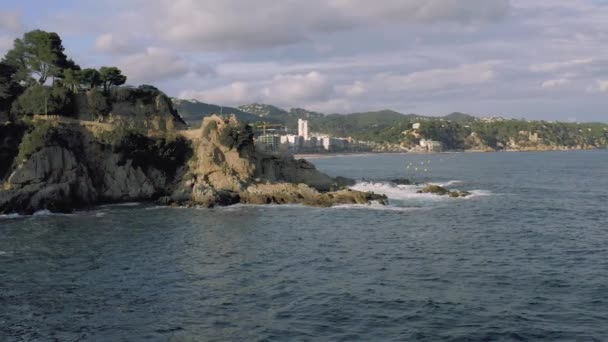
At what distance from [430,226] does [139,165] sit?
3878 centimetres

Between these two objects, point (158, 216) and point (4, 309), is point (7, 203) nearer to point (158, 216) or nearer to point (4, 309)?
point (158, 216)

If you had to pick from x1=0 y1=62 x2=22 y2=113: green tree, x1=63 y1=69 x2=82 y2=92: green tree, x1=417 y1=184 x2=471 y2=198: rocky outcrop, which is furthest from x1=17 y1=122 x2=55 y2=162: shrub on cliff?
x1=417 y1=184 x2=471 y2=198: rocky outcrop

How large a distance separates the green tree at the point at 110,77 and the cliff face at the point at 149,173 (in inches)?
491

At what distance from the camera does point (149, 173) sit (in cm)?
7369

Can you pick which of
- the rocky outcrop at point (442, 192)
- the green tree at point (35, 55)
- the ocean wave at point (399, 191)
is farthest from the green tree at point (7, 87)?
the rocky outcrop at point (442, 192)

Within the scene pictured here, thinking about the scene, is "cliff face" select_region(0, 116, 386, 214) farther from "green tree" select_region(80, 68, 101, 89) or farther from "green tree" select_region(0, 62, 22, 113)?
"green tree" select_region(80, 68, 101, 89)

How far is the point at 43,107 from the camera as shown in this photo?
71688 millimetres

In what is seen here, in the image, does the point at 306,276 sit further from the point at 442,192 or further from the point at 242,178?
the point at 442,192

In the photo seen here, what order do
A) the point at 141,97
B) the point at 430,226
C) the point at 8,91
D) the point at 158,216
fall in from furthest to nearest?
the point at 141,97, the point at 8,91, the point at 158,216, the point at 430,226

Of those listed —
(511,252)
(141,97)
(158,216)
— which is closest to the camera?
(511,252)

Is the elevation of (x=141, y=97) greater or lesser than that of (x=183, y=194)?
greater

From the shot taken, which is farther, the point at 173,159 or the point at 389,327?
the point at 173,159

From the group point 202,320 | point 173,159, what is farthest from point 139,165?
point 202,320

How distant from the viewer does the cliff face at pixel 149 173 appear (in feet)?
207
